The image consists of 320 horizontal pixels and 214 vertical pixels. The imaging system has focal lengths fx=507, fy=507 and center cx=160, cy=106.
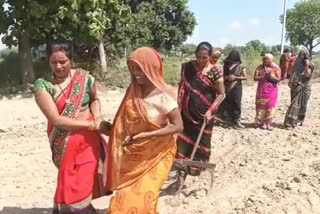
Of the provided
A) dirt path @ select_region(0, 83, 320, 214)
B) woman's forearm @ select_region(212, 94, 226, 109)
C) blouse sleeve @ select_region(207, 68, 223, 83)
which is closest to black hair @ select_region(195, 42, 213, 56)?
blouse sleeve @ select_region(207, 68, 223, 83)

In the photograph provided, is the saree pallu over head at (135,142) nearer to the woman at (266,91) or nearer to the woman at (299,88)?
the woman at (266,91)

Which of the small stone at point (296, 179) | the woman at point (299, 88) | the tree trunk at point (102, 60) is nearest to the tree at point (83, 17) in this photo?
the tree trunk at point (102, 60)

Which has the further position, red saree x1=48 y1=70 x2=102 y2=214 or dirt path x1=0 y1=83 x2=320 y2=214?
dirt path x1=0 y1=83 x2=320 y2=214

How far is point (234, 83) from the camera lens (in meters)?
10.0

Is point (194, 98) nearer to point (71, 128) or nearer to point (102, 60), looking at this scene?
point (71, 128)

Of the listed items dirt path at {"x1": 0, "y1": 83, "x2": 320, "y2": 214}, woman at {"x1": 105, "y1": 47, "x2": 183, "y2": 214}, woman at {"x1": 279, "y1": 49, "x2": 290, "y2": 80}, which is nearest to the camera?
woman at {"x1": 105, "y1": 47, "x2": 183, "y2": 214}

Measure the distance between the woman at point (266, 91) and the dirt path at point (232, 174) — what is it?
0.26 m

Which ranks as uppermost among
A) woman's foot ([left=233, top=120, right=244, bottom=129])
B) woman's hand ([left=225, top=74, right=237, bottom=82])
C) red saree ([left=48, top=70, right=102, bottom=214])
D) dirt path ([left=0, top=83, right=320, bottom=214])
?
woman's hand ([left=225, top=74, right=237, bottom=82])

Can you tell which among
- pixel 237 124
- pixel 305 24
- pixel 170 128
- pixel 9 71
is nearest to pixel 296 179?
pixel 170 128

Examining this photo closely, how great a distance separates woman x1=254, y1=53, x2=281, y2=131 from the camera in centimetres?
971

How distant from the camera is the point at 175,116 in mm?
3596

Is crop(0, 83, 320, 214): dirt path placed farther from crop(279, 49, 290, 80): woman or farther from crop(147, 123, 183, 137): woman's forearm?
crop(279, 49, 290, 80): woman

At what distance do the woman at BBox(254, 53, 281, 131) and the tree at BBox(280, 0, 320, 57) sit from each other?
4128 centimetres

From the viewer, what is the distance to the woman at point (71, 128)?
Result: 3588 mm
